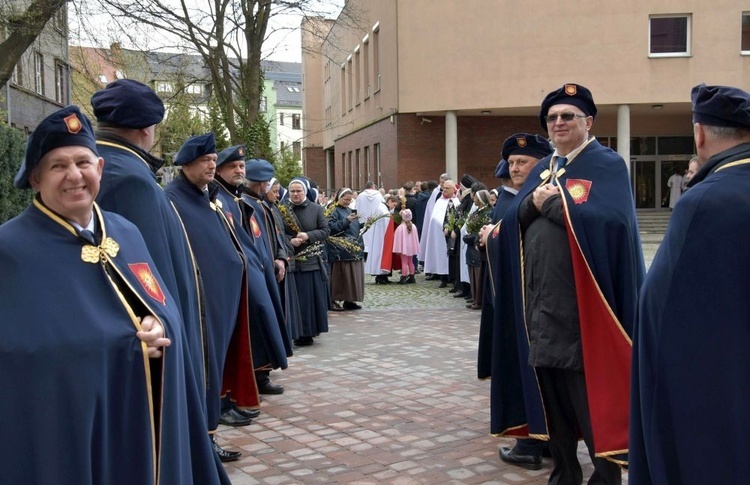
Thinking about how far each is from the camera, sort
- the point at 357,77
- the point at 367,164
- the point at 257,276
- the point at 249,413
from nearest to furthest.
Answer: the point at 257,276, the point at 249,413, the point at 367,164, the point at 357,77

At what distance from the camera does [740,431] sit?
3.09 m

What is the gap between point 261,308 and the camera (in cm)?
676

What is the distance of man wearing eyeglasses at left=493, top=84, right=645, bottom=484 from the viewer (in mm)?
4672

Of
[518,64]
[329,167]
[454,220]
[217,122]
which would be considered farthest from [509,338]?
[329,167]

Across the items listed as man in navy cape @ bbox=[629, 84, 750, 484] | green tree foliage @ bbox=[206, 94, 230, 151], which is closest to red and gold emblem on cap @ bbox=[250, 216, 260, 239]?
man in navy cape @ bbox=[629, 84, 750, 484]

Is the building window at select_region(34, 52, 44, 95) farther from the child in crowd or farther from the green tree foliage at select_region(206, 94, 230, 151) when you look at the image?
the child in crowd

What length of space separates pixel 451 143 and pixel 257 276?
23482 millimetres

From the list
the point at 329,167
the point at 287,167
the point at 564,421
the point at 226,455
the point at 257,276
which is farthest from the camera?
the point at 329,167

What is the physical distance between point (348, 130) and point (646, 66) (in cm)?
1667

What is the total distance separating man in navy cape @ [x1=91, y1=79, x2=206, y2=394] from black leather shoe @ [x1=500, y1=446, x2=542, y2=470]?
228 centimetres

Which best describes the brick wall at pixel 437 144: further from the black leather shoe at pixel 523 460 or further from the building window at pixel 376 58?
the black leather shoe at pixel 523 460

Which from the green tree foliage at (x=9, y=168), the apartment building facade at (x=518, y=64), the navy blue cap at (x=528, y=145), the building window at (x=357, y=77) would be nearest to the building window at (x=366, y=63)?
the building window at (x=357, y=77)

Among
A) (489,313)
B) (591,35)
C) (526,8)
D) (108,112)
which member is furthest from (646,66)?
(108,112)

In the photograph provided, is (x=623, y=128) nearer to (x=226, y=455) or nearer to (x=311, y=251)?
(x=311, y=251)
